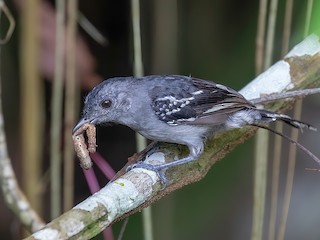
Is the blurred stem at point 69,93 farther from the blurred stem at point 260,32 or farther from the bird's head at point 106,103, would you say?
the blurred stem at point 260,32

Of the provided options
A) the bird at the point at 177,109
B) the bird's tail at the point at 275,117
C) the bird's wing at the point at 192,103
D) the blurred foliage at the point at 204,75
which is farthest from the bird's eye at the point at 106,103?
the blurred foliage at the point at 204,75

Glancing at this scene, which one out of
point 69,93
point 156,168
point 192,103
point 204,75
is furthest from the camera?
point 204,75

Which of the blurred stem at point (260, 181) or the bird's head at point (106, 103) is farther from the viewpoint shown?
the blurred stem at point (260, 181)

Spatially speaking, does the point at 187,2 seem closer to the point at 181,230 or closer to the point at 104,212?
the point at 181,230

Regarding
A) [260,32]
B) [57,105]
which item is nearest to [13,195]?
[57,105]

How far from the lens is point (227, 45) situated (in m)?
3.99

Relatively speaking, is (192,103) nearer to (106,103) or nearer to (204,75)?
(106,103)

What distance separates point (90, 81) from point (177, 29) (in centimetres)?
80

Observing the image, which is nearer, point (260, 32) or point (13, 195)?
point (13, 195)

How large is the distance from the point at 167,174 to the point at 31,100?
2.87ft

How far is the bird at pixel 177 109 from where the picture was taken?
260 cm

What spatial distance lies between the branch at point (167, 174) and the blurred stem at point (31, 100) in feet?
2.03

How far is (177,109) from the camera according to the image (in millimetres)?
2648

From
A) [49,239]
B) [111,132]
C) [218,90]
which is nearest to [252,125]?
[218,90]
